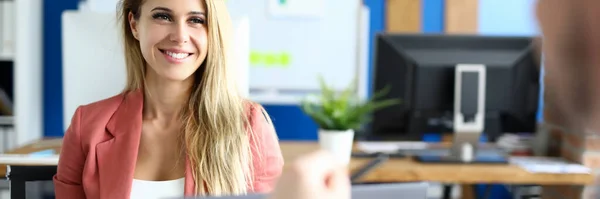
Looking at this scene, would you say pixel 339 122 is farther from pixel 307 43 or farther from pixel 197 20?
pixel 307 43

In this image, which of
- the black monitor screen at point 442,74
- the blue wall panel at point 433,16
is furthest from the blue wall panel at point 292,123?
the black monitor screen at point 442,74

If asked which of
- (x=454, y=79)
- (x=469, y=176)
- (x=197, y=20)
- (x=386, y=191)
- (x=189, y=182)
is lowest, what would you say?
(x=469, y=176)

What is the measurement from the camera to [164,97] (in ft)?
4.66

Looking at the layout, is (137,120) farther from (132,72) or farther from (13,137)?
(13,137)

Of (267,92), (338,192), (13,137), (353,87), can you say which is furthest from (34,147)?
(338,192)

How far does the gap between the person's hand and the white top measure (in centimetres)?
89

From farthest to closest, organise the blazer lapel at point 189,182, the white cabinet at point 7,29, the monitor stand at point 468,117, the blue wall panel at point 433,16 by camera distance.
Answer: the blue wall panel at point 433,16 → the white cabinet at point 7,29 → the monitor stand at point 468,117 → the blazer lapel at point 189,182

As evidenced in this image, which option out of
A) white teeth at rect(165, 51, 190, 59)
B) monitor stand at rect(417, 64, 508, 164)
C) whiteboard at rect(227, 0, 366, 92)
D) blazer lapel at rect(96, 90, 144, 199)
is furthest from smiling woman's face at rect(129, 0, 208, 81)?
whiteboard at rect(227, 0, 366, 92)

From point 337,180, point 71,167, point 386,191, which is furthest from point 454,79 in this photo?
point 337,180

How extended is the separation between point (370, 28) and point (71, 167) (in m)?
2.35

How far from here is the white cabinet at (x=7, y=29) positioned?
3.02 metres

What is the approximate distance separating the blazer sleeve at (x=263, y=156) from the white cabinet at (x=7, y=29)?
2122 mm

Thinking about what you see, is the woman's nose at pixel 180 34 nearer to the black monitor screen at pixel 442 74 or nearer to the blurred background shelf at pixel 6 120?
the black monitor screen at pixel 442 74

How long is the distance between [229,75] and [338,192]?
97cm
